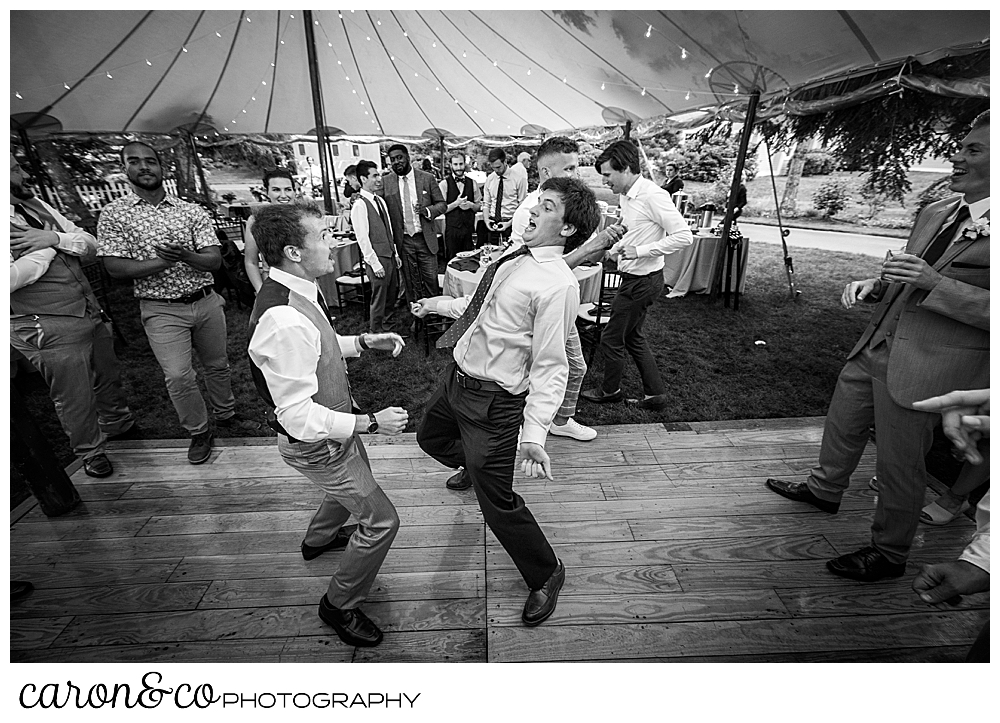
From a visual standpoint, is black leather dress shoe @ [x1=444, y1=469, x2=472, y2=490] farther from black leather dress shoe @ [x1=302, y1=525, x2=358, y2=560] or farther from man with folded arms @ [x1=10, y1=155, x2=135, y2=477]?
man with folded arms @ [x1=10, y1=155, x2=135, y2=477]

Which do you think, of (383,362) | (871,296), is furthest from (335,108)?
(871,296)

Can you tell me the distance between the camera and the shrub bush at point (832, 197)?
833cm

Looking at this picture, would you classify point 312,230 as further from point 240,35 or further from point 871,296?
point 240,35

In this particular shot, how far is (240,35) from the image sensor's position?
452cm

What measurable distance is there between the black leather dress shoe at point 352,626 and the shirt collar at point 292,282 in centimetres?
103

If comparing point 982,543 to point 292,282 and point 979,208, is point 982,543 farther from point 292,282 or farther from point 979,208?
point 292,282

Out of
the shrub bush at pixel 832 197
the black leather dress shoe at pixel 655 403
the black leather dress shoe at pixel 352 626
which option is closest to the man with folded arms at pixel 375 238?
the black leather dress shoe at pixel 655 403

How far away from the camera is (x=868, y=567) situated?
1745 mm

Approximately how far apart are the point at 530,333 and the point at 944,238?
1484 millimetres

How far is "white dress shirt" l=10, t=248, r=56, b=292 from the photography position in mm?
2010

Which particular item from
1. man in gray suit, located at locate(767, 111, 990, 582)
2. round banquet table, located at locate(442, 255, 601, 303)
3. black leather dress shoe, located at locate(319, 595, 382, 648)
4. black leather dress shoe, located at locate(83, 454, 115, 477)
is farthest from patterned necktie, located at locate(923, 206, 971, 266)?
black leather dress shoe, located at locate(83, 454, 115, 477)

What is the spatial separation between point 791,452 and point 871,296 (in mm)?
1049

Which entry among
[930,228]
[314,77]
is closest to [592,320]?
[930,228]
